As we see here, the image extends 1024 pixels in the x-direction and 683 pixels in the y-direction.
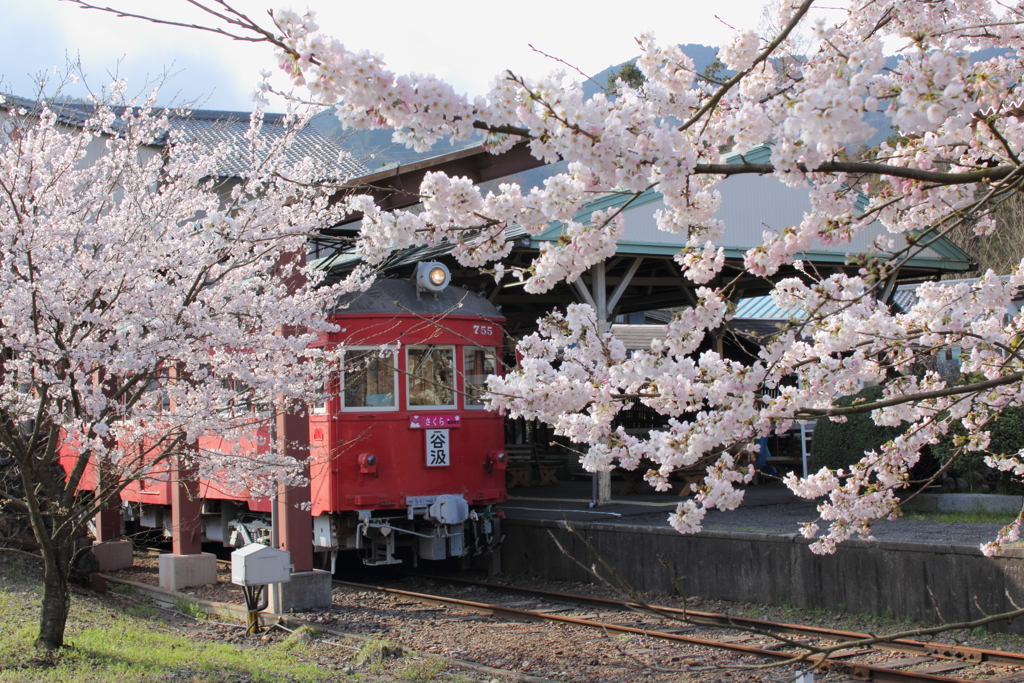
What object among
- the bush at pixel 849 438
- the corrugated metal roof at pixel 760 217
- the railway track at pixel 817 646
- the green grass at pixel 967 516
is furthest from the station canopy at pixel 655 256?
the railway track at pixel 817 646

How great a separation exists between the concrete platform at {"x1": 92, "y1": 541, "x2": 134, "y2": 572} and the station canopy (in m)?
4.26

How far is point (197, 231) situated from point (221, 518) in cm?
452

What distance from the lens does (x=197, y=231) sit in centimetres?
805

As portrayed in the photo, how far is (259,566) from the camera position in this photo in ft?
25.4

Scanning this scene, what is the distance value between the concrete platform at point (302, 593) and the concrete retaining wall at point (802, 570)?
2.34m

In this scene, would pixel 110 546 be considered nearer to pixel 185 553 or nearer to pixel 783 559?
pixel 185 553

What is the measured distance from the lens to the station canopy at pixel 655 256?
11508 mm

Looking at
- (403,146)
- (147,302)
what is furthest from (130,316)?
(403,146)

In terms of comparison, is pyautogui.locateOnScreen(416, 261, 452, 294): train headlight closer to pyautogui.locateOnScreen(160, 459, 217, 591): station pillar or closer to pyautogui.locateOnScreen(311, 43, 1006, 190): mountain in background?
pyautogui.locateOnScreen(311, 43, 1006, 190): mountain in background

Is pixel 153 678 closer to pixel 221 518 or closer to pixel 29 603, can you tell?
pixel 29 603

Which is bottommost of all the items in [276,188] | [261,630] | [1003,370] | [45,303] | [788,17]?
[261,630]

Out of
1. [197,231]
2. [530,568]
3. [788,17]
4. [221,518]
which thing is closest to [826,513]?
[788,17]

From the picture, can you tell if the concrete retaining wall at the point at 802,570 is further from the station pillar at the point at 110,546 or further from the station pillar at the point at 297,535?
the station pillar at the point at 110,546

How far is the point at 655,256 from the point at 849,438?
3.31m
